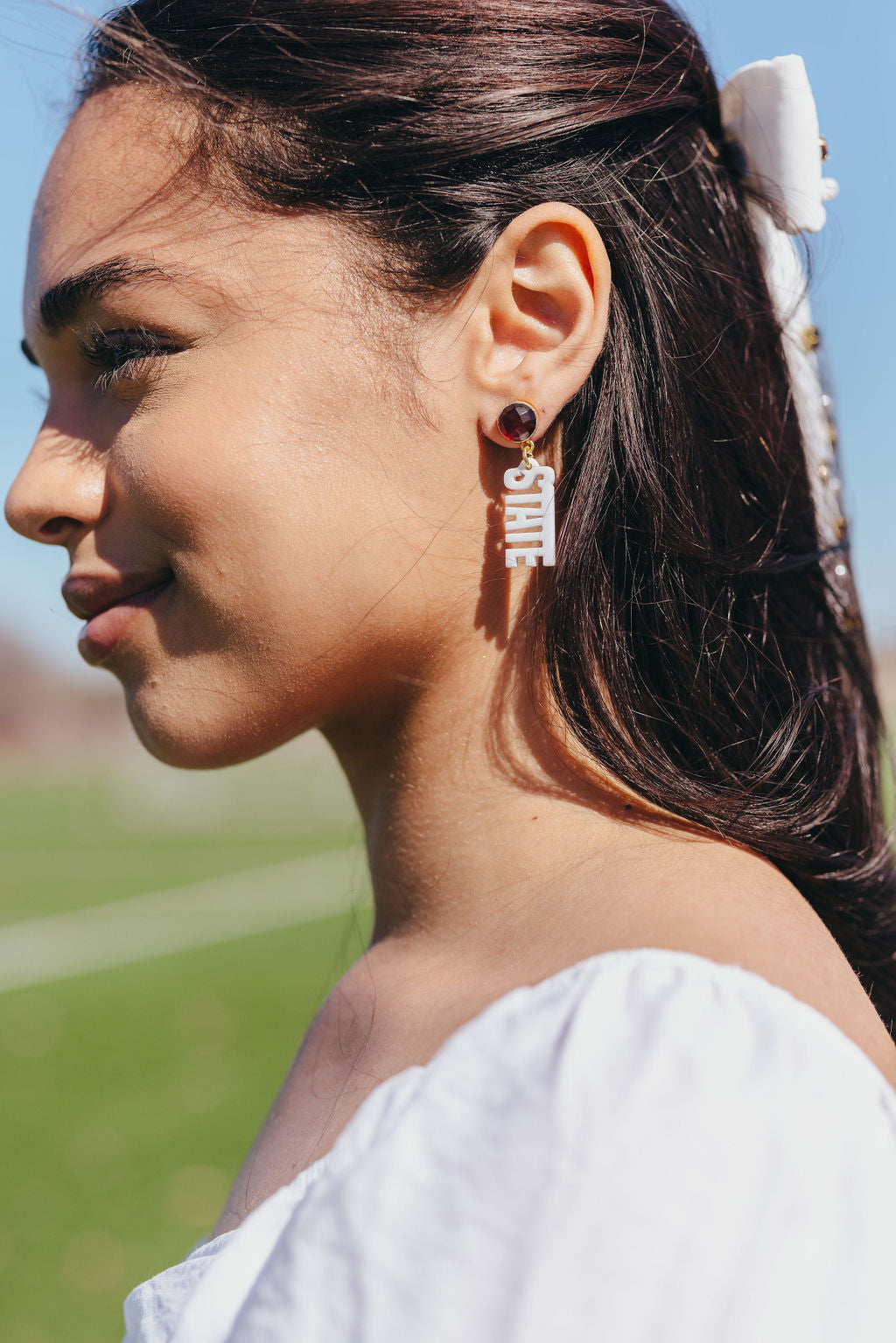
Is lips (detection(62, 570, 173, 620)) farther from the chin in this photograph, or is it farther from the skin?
the chin

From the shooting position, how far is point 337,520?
1.52 m

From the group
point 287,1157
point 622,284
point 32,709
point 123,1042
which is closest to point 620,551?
point 622,284

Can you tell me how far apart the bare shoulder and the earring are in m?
0.47

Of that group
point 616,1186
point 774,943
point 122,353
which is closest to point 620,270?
point 122,353

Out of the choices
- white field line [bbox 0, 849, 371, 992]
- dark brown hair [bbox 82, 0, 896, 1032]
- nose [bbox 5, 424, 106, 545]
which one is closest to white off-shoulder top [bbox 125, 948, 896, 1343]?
dark brown hair [bbox 82, 0, 896, 1032]

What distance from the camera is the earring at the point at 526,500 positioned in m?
1.54

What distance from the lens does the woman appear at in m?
1.51

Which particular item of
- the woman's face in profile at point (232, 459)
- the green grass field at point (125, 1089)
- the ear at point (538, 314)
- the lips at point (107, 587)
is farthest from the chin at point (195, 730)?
the green grass field at point (125, 1089)

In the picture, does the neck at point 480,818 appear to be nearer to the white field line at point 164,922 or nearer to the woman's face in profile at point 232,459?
the woman's face in profile at point 232,459

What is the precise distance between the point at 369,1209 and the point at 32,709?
2046 inches

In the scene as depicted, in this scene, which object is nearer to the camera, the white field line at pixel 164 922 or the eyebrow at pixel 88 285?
the eyebrow at pixel 88 285

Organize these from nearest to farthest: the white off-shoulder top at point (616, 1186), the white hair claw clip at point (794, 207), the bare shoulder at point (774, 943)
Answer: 1. the white off-shoulder top at point (616, 1186)
2. the bare shoulder at point (774, 943)
3. the white hair claw clip at point (794, 207)

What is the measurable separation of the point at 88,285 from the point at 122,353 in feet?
0.31

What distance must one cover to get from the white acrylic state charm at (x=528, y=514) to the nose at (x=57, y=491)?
54 cm
